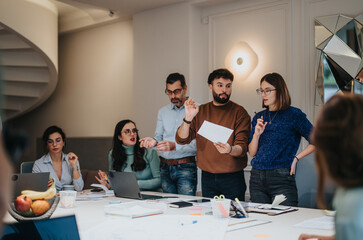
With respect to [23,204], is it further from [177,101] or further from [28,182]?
[177,101]

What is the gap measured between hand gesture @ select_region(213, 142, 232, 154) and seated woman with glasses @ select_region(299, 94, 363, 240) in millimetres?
1905

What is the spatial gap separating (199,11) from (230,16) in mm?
439

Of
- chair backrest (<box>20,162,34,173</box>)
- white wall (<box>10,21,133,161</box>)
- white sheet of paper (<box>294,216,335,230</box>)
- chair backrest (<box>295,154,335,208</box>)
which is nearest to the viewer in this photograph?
white sheet of paper (<box>294,216,335,230</box>)

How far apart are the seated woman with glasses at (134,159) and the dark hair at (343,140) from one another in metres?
2.58

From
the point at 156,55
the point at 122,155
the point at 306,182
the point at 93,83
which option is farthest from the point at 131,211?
the point at 93,83

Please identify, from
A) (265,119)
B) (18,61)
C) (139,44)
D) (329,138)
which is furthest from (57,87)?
(329,138)

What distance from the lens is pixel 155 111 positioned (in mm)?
5270

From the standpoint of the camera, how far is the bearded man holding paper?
2.88 meters

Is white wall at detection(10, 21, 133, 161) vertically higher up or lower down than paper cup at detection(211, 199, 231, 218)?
higher up

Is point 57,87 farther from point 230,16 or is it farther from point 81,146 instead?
point 230,16

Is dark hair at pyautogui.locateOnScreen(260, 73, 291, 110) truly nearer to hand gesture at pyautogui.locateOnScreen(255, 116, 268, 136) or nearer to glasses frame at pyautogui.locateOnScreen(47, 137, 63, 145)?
hand gesture at pyautogui.locateOnScreen(255, 116, 268, 136)

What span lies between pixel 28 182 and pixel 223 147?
1286 mm

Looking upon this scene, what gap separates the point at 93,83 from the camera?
255 inches

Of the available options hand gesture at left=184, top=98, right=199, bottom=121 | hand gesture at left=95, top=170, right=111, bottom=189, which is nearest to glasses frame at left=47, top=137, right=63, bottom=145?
hand gesture at left=95, top=170, right=111, bottom=189
